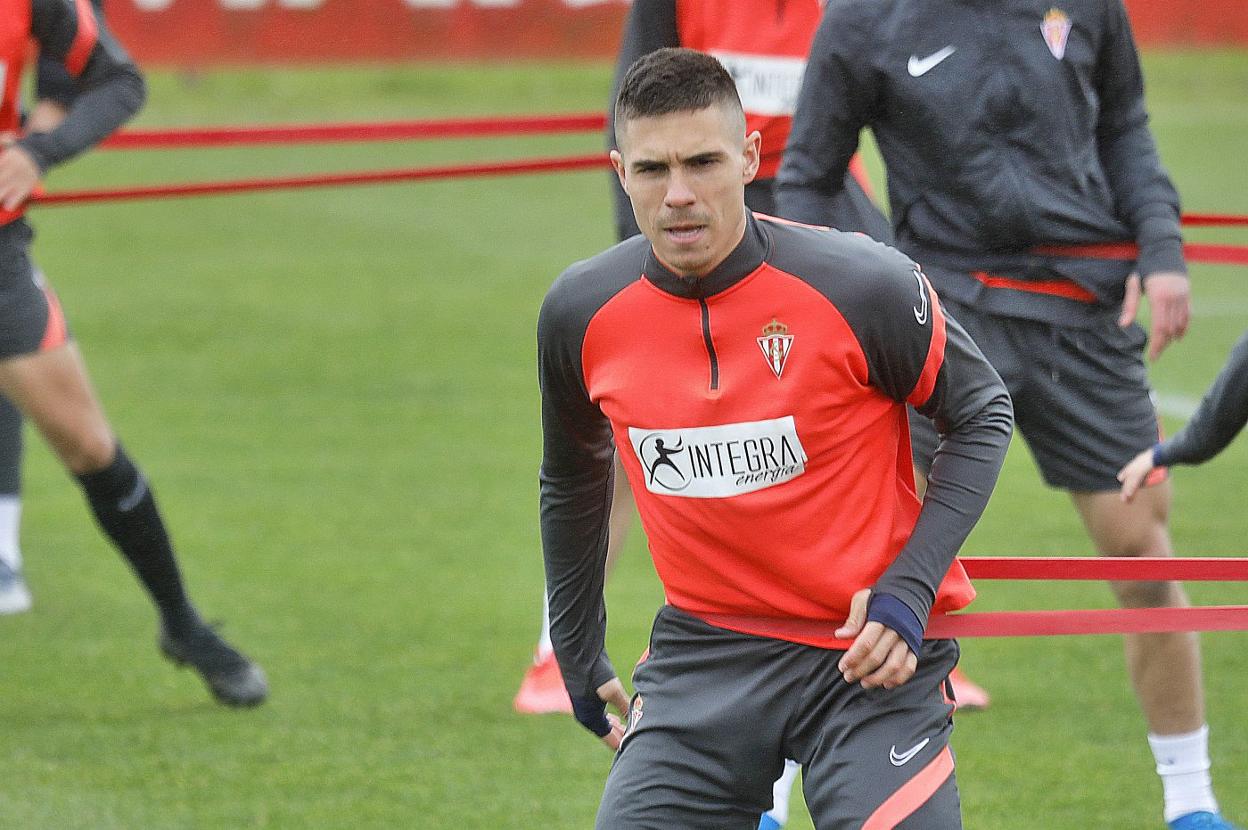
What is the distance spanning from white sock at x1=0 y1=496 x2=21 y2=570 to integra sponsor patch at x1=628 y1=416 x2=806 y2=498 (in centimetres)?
385

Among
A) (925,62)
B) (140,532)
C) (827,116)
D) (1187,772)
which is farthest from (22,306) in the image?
(1187,772)

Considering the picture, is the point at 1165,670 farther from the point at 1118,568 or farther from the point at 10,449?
the point at 10,449

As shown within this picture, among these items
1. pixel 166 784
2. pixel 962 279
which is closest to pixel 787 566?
pixel 962 279

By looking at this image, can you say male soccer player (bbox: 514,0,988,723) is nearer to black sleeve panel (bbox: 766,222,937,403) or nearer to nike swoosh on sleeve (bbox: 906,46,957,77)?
nike swoosh on sleeve (bbox: 906,46,957,77)

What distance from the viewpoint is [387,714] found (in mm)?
5238

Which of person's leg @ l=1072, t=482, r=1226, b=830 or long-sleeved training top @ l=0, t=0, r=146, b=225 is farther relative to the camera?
long-sleeved training top @ l=0, t=0, r=146, b=225

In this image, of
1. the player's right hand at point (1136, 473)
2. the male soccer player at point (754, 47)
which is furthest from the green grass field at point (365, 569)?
the player's right hand at point (1136, 473)

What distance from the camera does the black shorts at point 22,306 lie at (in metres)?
5.10

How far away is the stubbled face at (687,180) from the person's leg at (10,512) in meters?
3.89

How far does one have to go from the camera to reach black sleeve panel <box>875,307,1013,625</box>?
3.08 metres

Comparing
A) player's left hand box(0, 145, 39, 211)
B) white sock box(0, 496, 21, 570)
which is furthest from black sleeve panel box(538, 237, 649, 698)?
white sock box(0, 496, 21, 570)

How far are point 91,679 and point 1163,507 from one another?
9.83ft

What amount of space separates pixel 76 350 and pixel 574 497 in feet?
7.58

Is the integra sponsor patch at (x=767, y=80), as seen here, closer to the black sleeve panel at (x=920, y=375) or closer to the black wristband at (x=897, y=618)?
the black sleeve panel at (x=920, y=375)
